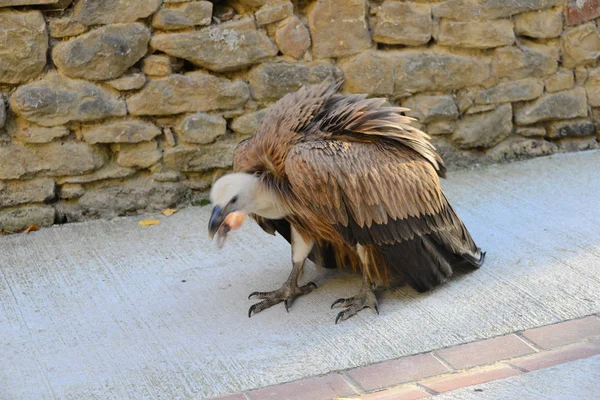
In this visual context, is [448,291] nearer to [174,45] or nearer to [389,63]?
[389,63]

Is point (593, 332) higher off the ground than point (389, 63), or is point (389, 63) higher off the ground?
point (389, 63)

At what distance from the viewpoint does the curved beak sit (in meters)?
3.54

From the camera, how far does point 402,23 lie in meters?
5.16

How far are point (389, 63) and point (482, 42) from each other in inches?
25.4

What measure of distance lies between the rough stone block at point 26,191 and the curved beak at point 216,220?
5.43 feet

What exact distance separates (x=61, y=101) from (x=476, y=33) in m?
2.61

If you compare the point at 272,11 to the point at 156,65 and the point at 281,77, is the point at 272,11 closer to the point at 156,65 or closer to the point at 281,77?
the point at 281,77

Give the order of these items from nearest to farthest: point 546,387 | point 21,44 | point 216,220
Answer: point 546,387
point 216,220
point 21,44

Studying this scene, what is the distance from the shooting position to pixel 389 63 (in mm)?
5199

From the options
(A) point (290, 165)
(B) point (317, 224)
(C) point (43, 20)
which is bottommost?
(B) point (317, 224)

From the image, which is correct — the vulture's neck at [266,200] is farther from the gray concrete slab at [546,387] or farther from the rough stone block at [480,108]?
the rough stone block at [480,108]

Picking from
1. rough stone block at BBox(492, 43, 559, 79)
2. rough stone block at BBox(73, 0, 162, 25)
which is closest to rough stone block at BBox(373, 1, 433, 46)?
rough stone block at BBox(492, 43, 559, 79)

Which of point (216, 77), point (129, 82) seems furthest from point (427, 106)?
point (129, 82)

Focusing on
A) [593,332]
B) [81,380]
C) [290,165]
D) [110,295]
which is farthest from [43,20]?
[593,332]
